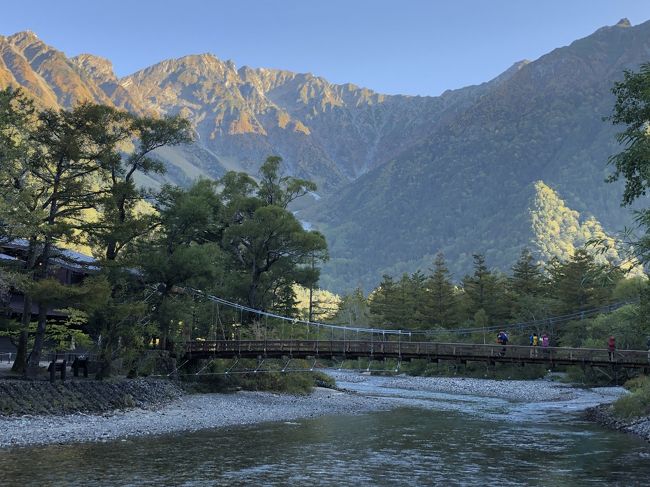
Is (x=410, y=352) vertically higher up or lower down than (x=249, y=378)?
higher up

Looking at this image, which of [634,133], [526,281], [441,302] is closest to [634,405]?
[634,133]

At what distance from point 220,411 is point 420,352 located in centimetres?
1217

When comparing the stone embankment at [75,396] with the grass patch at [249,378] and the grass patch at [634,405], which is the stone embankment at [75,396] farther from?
the grass patch at [634,405]

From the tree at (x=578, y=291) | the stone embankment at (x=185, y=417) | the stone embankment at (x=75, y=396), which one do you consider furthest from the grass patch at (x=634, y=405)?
the tree at (x=578, y=291)

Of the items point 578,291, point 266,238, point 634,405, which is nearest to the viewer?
point 634,405

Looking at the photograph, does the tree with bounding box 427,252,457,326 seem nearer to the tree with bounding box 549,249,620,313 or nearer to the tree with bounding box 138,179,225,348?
Result: the tree with bounding box 549,249,620,313

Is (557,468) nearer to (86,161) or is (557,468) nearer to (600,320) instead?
(86,161)

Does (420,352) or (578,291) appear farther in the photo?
(578,291)

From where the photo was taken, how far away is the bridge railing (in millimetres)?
34500

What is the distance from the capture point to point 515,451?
23.2 meters

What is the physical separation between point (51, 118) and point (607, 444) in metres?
28.9

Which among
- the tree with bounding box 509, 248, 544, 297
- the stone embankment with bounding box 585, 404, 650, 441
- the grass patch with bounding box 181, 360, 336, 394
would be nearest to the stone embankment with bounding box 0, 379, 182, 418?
the grass patch with bounding box 181, 360, 336, 394

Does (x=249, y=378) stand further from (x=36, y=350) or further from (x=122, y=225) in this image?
(x=36, y=350)

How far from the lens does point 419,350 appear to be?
1491 inches
